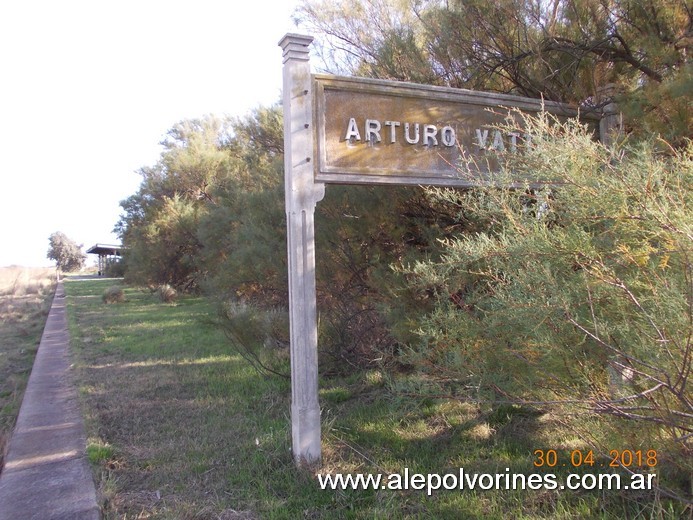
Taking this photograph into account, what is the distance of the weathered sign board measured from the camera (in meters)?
4.43

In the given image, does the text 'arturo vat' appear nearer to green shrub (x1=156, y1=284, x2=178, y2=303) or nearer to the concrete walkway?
the concrete walkway

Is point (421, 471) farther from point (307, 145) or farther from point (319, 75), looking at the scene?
point (319, 75)

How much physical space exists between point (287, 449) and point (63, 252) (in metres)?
84.6

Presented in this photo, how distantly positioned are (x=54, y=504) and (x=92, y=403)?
2867mm

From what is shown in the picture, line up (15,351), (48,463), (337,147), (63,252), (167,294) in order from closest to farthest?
(337,147)
(48,463)
(15,351)
(167,294)
(63,252)

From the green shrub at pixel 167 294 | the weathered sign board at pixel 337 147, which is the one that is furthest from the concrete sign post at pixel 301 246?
the green shrub at pixel 167 294

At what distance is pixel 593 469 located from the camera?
3.91 m

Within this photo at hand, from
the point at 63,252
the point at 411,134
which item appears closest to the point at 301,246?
the point at 411,134

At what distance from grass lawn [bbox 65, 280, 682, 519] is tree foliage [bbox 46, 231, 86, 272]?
8025cm

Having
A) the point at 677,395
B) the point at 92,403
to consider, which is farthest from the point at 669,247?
the point at 92,403

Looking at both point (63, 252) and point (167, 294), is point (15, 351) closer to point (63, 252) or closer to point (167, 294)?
point (167, 294)

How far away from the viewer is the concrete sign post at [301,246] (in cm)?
442

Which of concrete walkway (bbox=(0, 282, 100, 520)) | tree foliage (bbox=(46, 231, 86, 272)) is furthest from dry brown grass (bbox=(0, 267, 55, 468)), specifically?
tree foliage (bbox=(46, 231, 86, 272))

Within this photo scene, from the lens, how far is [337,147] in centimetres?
460
